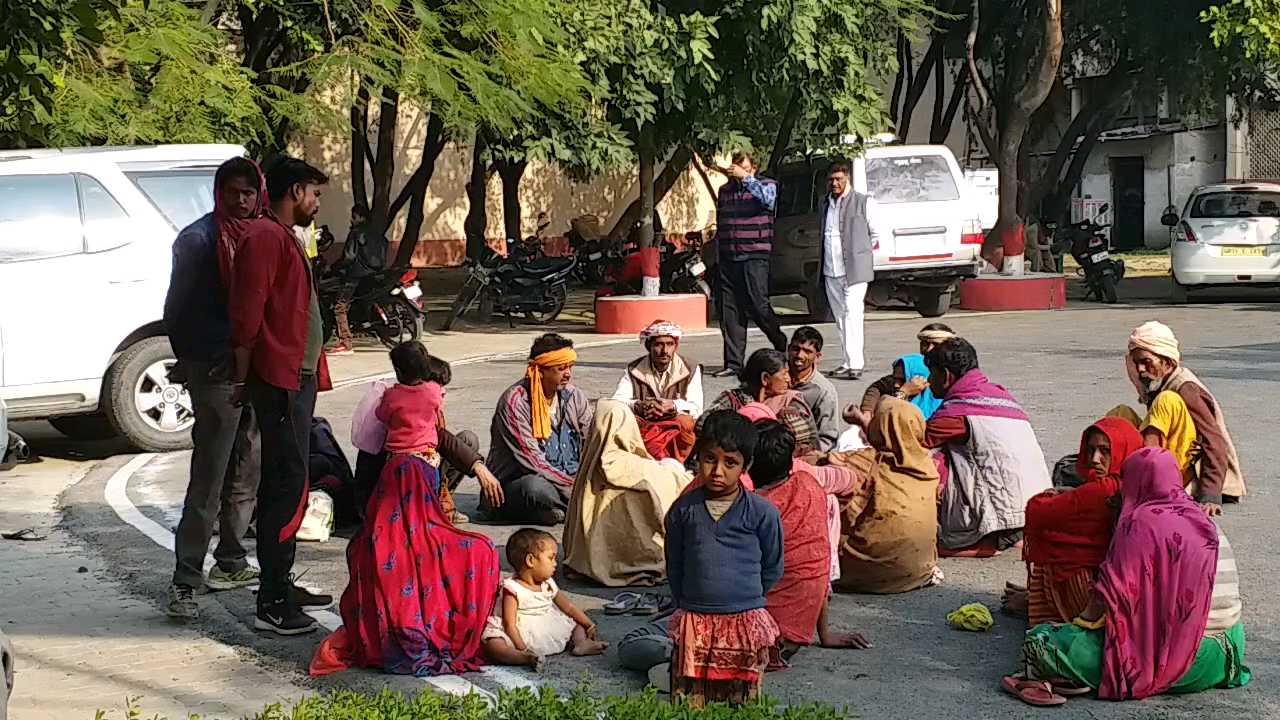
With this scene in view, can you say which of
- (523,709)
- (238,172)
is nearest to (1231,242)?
(238,172)

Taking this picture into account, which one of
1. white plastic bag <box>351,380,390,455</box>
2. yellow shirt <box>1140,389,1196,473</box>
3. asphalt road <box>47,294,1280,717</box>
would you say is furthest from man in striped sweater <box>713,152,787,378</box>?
yellow shirt <box>1140,389,1196,473</box>

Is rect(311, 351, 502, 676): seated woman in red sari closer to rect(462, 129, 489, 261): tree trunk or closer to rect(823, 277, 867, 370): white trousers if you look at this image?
rect(823, 277, 867, 370): white trousers

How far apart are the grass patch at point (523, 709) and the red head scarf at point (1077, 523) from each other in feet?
4.17

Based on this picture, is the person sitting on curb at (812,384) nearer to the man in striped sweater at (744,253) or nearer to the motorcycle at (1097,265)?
the man in striped sweater at (744,253)

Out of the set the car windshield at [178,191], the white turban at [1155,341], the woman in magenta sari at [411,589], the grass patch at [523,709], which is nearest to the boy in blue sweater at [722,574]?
the grass patch at [523,709]

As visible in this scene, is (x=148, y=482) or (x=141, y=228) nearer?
(x=148, y=482)

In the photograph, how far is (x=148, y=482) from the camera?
1103 centimetres

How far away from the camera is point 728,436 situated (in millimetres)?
5930

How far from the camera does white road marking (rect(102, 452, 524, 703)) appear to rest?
6262 millimetres

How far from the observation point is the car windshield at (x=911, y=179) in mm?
22469

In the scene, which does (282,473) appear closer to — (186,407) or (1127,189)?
(186,407)

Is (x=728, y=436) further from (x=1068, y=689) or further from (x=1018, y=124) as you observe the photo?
(x=1018, y=124)

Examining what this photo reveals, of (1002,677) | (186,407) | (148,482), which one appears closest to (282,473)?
(1002,677)

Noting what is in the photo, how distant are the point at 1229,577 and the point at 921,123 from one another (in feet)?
140
